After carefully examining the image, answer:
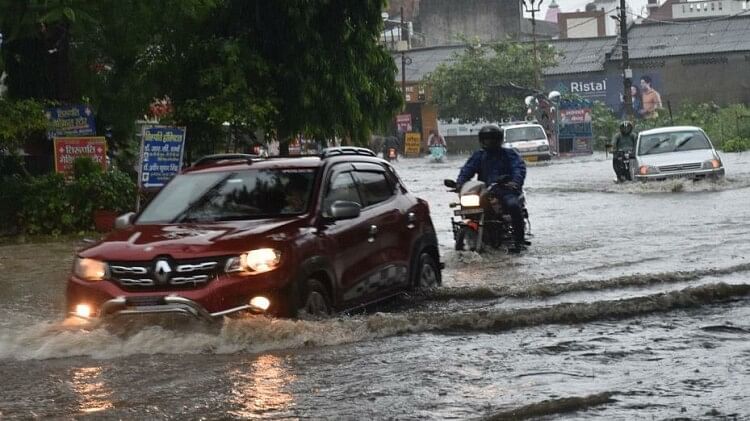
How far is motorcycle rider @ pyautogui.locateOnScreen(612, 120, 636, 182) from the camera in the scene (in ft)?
99.4

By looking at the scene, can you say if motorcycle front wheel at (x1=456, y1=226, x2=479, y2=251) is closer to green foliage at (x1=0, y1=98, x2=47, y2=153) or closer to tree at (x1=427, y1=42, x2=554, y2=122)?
green foliage at (x1=0, y1=98, x2=47, y2=153)

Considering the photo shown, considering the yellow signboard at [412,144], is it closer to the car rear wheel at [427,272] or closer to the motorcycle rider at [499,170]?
the motorcycle rider at [499,170]

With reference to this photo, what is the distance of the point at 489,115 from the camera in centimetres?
7375

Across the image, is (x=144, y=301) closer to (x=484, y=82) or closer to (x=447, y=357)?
(x=447, y=357)

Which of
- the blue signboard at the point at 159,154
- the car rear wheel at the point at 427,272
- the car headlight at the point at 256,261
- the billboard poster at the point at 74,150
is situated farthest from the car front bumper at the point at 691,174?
the car headlight at the point at 256,261

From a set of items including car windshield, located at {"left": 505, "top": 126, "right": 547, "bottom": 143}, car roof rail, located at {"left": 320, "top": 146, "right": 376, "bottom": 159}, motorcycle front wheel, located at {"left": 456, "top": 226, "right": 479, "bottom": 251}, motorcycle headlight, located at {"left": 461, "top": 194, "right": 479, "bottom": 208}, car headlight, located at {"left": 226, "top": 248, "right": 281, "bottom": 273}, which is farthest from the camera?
car windshield, located at {"left": 505, "top": 126, "right": 547, "bottom": 143}

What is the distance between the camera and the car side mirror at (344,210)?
10.3m

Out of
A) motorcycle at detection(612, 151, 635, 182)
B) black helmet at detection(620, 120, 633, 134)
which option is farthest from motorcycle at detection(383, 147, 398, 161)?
black helmet at detection(620, 120, 633, 134)

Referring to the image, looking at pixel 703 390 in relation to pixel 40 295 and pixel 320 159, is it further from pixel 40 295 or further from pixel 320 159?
pixel 40 295

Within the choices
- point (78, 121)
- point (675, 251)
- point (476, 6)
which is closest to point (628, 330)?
point (675, 251)

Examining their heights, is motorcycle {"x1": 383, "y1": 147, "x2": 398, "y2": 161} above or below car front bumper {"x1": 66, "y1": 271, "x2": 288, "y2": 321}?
below

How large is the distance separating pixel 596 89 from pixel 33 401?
7026cm

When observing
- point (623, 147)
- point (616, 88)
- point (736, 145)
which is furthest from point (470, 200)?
point (616, 88)

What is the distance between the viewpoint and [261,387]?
8.01 metres
